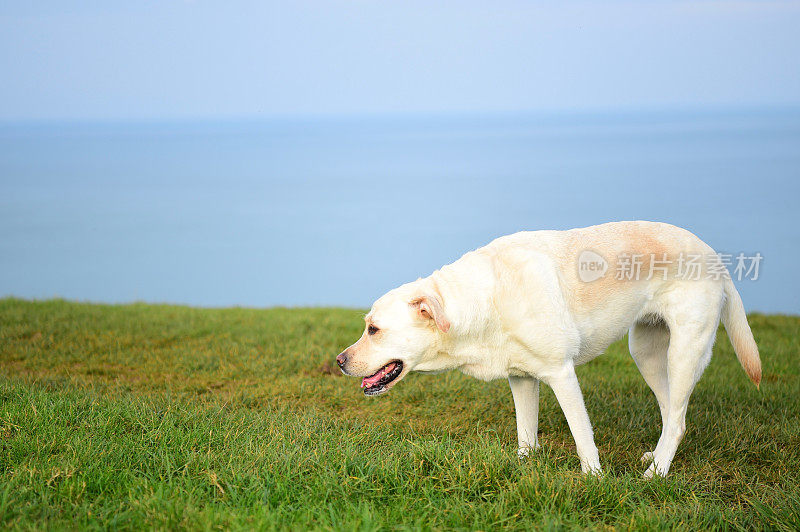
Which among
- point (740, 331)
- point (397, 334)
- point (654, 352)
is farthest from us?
point (654, 352)

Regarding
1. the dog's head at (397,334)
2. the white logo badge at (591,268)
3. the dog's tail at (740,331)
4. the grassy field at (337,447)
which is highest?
the white logo badge at (591,268)

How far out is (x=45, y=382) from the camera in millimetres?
7523

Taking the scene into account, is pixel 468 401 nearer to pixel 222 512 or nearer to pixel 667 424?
pixel 667 424

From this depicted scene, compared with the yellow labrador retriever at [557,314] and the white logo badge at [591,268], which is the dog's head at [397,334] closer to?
the yellow labrador retriever at [557,314]

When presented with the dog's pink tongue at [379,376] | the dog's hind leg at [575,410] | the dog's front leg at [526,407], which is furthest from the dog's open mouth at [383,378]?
the dog's hind leg at [575,410]

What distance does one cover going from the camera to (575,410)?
192 inches

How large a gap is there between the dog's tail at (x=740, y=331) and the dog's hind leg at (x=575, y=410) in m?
1.55

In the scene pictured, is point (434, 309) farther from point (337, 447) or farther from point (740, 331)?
point (740, 331)

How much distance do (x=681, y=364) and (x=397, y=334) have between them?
215cm

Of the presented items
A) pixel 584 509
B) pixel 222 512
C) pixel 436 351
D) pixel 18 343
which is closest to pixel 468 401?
pixel 436 351

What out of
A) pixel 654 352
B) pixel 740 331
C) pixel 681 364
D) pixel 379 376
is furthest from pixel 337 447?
pixel 740 331

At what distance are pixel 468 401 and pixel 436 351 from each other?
8.12ft

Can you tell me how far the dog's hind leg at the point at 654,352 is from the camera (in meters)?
5.76

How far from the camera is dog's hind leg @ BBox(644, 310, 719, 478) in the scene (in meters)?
5.23
